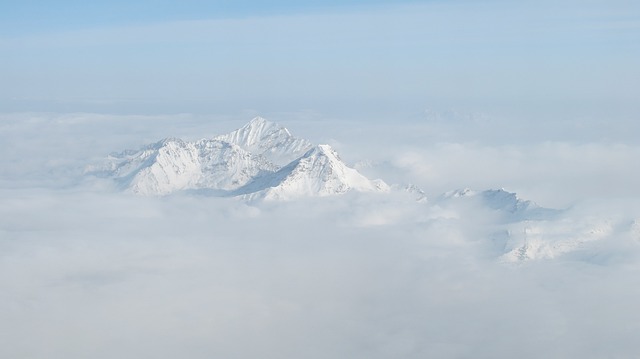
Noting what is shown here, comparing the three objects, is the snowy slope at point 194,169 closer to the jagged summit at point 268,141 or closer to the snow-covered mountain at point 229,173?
the snow-covered mountain at point 229,173

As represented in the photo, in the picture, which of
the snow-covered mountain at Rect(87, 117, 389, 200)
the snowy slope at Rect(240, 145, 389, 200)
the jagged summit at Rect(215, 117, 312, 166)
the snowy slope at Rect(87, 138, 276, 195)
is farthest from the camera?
the jagged summit at Rect(215, 117, 312, 166)

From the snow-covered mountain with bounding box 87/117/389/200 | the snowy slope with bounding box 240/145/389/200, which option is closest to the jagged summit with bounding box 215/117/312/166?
the snow-covered mountain with bounding box 87/117/389/200

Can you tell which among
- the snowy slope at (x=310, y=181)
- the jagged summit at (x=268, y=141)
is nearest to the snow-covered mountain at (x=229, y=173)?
the snowy slope at (x=310, y=181)

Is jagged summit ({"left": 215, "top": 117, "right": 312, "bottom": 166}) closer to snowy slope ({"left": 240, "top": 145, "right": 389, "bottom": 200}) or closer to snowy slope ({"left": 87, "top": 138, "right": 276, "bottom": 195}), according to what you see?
snowy slope ({"left": 87, "top": 138, "right": 276, "bottom": 195})

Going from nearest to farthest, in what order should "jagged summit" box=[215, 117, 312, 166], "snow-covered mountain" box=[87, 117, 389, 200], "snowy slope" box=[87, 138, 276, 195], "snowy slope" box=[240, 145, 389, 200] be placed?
1. "snowy slope" box=[240, 145, 389, 200]
2. "snow-covered mountain" box=[87, 117, 389, 200]
3. "snowy slope" box=[87, 138, 276, 195]
4. "jagged summit" box=[215, 117, 312, 166]

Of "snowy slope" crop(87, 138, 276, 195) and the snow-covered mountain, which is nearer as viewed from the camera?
the snow-covered mountain

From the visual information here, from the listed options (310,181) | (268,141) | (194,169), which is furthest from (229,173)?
(268,141)

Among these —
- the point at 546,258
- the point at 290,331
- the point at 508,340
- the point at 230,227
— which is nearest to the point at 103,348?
the point at 290,331
